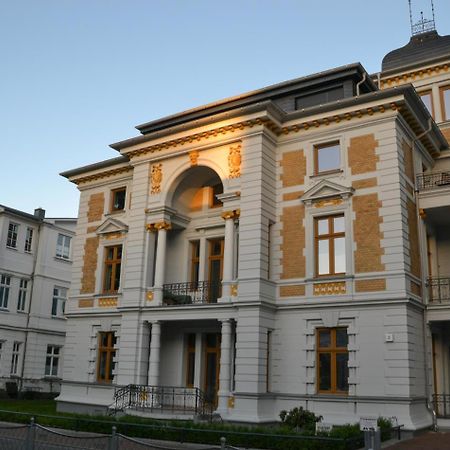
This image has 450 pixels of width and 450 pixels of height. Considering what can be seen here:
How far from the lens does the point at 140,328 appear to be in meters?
23.2

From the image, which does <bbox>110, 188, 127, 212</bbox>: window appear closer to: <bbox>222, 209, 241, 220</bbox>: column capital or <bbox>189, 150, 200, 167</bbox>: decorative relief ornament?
<bbox>189, 150, 200, 167</bbox>: decorative relief ornament

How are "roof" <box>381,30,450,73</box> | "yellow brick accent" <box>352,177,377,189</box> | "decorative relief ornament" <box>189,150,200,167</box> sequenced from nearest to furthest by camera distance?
1. "yellow brick accent" <box>352,177,377,189</box>
2. "decorative relief ornament" <box>189,150,200,167</box>
3. "roof" <box>381,30,450,73</box>

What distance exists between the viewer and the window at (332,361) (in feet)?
63.6

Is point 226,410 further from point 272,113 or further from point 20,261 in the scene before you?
point 20,261

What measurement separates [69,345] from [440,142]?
1886cm

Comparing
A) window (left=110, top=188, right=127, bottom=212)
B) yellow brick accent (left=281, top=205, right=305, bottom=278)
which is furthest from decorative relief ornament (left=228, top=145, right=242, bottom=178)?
window (left=110, top=188, right=127, bottom=212)

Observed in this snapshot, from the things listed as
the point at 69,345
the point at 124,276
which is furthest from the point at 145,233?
the point at 69,345

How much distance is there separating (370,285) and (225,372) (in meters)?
5.92

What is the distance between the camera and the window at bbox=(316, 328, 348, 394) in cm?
1939

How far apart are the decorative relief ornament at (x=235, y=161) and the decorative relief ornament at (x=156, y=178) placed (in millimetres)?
3637

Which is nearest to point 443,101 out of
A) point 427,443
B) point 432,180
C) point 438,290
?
point 432,180

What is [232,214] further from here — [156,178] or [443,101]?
[443,101]

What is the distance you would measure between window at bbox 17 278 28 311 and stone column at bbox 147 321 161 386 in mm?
18899

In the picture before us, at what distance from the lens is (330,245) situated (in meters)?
20.7
